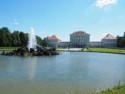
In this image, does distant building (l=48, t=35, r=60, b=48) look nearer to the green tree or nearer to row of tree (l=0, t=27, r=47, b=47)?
row of tree (l=0, t=27, r=47, b=47)

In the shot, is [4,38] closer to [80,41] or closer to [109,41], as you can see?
[80,41]

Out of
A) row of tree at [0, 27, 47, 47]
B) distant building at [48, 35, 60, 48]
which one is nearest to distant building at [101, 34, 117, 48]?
distant building at [48, 35, 60, 48]

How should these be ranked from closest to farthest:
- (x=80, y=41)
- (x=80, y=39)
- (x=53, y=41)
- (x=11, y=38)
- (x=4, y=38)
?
(x=4, y=38) < (x=11, y=38) < (x=53, y=41) < (x=80, y=39) < (x=80, y=41)

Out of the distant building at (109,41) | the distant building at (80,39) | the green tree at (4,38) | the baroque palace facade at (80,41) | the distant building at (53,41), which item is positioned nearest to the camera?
the green tree at (4,38)

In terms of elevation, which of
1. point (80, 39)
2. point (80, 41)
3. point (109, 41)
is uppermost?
point (80, 39)

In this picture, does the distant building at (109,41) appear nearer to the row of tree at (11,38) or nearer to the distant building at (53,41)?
the distant building at (53,41)

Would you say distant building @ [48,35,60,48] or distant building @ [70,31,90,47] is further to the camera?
distant building @ [70,31,90,47]

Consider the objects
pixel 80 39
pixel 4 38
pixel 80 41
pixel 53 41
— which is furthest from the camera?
pixel 80 41

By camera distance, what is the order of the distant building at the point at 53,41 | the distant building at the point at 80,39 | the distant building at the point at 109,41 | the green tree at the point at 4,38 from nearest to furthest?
1. the green tree at the point at 4,38
2. the distant building at the point at 109,41
3. the distant building at the point at 53,41
4. the distant building at the point at 80,39

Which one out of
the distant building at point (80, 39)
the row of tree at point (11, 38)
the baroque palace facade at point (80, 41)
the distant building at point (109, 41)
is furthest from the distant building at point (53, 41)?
the row of tree at point (11, 38)

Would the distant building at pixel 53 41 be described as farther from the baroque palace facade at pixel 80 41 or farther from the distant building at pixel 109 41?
the distant building at pixel 109 41

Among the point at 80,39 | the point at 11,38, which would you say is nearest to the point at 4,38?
the point at 11,38

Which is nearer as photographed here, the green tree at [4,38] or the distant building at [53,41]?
the green tree at [4,38]

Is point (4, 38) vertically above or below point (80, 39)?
below
